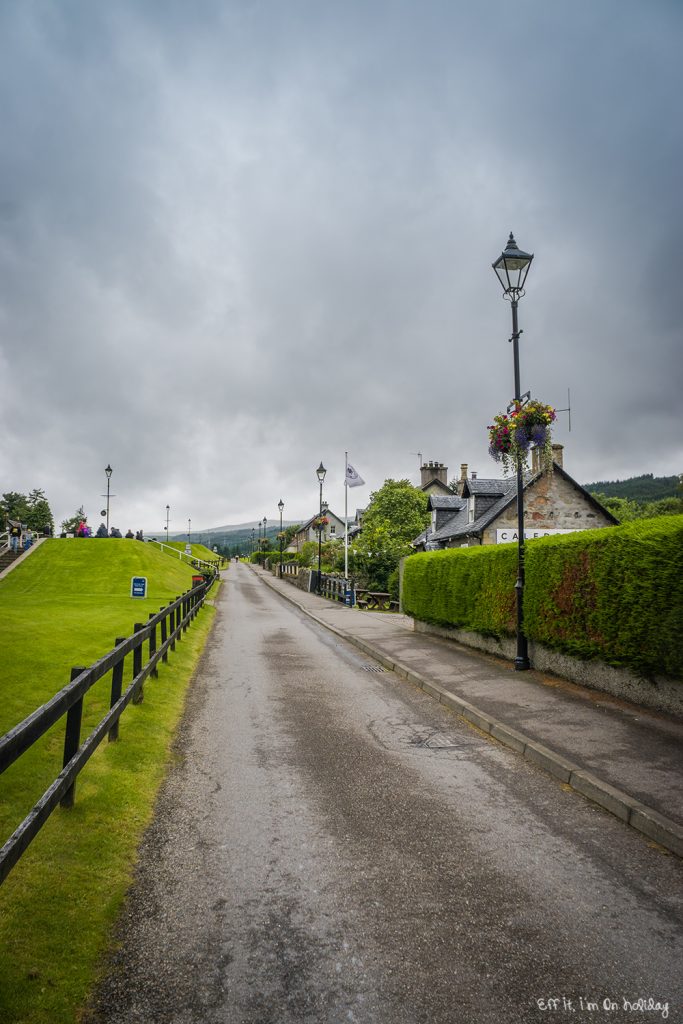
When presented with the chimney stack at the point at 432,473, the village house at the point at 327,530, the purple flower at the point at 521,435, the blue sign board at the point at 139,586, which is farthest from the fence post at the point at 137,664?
the village house at the point at 327,530

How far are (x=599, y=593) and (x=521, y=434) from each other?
3.62 meters

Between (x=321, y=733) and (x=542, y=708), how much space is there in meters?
3.38

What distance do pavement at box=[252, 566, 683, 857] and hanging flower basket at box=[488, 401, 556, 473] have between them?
170 inches

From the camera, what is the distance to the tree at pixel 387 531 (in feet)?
112

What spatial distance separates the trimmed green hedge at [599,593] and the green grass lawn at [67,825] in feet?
22.0

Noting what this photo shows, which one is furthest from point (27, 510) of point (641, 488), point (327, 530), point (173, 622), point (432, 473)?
point (641, 488)

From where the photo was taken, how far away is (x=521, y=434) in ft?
37.2

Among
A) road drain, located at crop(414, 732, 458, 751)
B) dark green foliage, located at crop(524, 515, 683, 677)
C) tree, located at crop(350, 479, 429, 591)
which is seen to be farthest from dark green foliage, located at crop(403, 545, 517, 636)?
tree, located at crop(350, 479, 429, 591)

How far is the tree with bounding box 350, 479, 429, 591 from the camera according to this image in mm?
34000

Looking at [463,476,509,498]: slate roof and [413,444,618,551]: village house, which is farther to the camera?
[463,476,509,498]: slate roof

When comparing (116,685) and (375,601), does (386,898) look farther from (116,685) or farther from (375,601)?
(375,601)

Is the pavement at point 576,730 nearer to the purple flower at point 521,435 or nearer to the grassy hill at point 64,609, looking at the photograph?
the purple flower at point 521,435

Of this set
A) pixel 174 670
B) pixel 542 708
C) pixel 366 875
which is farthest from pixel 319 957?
pixel 174 670

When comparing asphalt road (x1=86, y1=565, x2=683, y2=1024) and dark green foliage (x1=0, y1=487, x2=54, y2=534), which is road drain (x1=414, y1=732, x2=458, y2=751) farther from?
dark green foliage (x1=0, y1=487, x2=54, y2=534)
